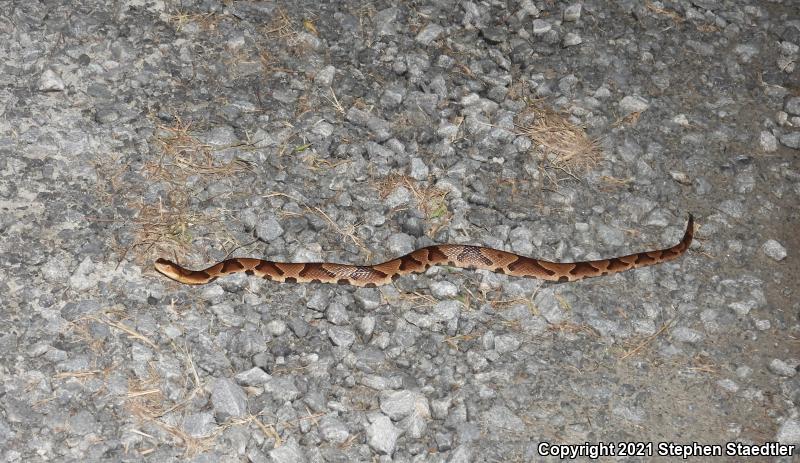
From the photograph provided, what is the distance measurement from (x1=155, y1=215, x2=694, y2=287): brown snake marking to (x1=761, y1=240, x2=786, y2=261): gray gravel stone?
→ 2.14ft

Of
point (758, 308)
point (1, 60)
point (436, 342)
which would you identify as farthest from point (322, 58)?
point (758, 308)

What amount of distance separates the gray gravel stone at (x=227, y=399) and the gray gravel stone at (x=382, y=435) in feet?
2.73

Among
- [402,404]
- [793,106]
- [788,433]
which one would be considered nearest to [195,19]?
[402,404]

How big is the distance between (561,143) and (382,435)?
143 inches

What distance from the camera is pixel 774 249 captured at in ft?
23.3

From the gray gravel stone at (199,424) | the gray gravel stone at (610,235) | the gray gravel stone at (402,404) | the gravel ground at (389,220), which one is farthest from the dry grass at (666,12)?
the gray gravel stone at (199,424)

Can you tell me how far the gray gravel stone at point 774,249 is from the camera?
707 cm

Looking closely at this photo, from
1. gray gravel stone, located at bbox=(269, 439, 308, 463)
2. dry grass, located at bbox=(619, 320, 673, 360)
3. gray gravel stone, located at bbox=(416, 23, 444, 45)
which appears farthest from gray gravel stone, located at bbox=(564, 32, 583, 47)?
gray gravel stone, located at bbox=(269, 439, 308, 463)

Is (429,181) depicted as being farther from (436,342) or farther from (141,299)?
(141,299)

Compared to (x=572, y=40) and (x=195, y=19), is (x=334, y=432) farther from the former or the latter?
(x=572, y=40)

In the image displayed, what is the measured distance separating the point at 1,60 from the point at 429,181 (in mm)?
3990

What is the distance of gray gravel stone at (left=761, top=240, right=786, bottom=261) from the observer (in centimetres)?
707

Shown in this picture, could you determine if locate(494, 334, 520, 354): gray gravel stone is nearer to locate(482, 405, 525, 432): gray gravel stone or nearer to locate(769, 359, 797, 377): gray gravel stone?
locate(482, 405, 525, 432): gray gravel stone

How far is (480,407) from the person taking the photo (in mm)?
5637
